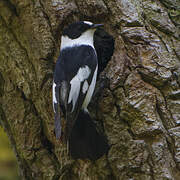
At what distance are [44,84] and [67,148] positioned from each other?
69 centimetres

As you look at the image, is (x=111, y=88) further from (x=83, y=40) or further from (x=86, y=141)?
(x=83, y=40)

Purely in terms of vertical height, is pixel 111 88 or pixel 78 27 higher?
pixel 78 27

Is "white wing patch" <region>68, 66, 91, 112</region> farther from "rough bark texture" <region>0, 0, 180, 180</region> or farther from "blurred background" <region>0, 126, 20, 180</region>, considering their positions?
"blurred background" <region>0, 126, 20, 180</region>

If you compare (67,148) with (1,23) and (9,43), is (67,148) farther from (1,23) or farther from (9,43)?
(1,23)

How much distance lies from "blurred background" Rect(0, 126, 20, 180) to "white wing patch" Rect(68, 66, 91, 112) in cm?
303

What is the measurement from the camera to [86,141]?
318 cm

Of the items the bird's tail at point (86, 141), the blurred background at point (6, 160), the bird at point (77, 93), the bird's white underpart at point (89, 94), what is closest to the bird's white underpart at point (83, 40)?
the bird at point (77, 93)

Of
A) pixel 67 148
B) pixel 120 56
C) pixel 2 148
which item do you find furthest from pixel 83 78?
pixel 2 148

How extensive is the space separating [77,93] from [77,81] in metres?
0.16

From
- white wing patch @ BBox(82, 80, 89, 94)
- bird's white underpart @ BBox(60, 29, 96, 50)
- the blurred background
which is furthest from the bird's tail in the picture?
the blurred background

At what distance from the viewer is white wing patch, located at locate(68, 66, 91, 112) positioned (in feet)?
10.5

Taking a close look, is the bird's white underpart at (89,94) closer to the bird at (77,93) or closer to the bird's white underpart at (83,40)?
the bird at (77,93)

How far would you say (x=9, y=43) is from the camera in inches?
144

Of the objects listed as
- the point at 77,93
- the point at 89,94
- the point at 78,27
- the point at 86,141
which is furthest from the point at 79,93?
the point at 78,27
